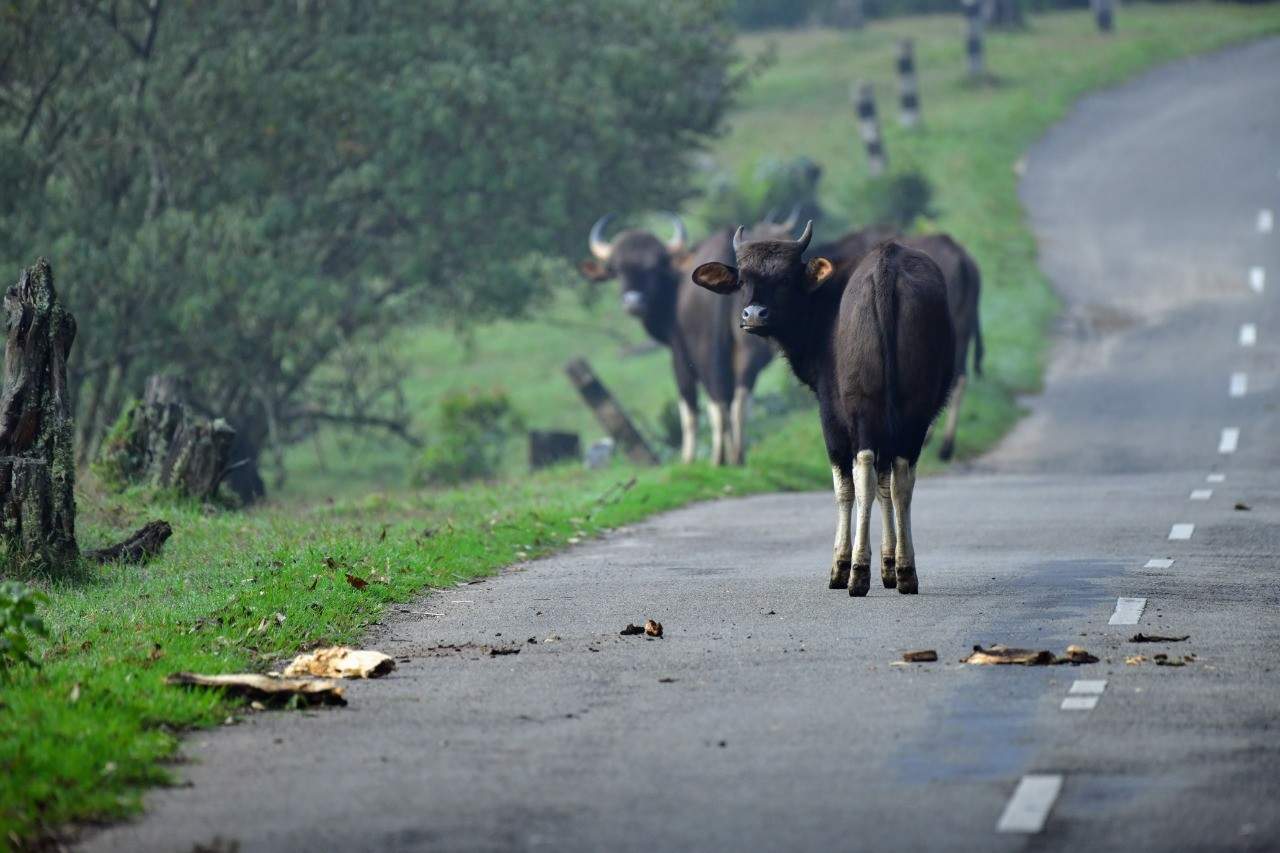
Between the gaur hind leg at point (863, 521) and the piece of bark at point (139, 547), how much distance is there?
209 inches

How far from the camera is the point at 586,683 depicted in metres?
9.75

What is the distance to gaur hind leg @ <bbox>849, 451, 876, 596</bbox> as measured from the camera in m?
12.3

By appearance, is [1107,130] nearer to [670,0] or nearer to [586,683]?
[670,0]

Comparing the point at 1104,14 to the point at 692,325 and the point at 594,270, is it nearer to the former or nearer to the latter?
the point at 594,270

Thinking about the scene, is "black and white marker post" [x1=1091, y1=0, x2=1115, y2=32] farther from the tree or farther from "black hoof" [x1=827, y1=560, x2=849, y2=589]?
"black hoof" [x1=827, y1=560, x2=849, y2=589]

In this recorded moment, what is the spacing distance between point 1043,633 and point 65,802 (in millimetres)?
5258

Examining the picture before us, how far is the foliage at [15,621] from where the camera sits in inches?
370

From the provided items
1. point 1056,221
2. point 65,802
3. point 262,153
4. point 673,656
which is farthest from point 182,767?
point 1056,221

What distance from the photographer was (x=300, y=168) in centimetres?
2894

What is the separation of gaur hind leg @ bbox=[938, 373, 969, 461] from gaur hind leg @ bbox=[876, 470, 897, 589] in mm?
10979

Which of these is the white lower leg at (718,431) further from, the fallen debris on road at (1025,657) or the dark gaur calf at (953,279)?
the fallen debris on road at (1025,657)

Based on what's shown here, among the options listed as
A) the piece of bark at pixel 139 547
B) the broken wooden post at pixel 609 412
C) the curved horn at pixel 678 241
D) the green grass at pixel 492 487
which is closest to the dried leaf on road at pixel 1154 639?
the green grass at pixel 492 487

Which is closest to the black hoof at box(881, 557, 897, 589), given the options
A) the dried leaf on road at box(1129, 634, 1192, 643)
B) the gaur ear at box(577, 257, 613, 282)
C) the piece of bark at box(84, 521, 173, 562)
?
the dried leaf on road at box(1129, 634, 1192, 643)

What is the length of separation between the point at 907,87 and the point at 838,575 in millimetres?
32767
